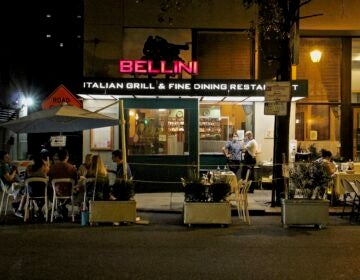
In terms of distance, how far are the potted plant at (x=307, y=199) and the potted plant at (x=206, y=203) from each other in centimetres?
115

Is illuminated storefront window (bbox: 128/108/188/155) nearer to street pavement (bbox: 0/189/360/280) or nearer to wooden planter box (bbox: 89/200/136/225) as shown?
street pavement (bbox: 0/189/360/280)

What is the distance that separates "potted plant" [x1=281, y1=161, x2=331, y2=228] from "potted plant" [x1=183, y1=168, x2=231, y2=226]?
115cm

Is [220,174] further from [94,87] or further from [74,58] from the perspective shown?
[74,58]

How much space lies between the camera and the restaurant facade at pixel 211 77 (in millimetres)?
17047

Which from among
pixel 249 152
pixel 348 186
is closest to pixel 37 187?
pixel 348 186

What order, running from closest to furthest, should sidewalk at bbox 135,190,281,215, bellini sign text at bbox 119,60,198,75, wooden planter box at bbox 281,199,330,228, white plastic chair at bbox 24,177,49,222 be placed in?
wooden planter box at bbox 281,199,330,228 < white plastic chair at bbox 24,177,49,222 < sidewalk at bbox 135,190,281,215 < bellini sign text at bbox 119,60,198,75

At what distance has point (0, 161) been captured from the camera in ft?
44.1

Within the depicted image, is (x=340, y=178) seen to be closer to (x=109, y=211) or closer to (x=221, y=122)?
(x=221, y=122)

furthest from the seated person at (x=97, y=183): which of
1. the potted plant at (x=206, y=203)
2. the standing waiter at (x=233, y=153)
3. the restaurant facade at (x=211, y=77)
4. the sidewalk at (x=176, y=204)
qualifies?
the standing waiter at (x=233, y=153)

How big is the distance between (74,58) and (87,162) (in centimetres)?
3142

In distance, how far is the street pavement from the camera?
7402 mm

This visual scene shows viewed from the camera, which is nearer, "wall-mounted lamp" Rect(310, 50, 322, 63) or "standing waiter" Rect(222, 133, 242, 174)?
→ "standing waiter" Rect(222, 133, 242, 174)

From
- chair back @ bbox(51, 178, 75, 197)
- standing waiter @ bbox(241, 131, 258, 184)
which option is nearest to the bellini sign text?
standing waiter @ bbox(241, 131, 258, 184)

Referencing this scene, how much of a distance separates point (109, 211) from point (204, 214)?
184 cm
